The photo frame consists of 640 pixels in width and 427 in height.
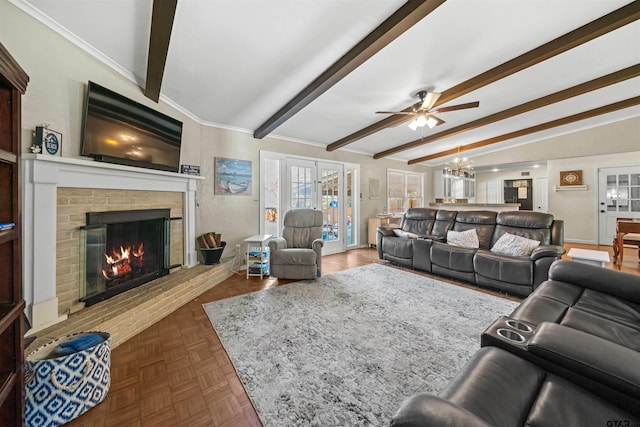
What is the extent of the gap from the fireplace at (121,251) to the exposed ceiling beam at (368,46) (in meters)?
2.22

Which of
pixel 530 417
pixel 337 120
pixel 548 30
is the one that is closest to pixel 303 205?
pixel 337 120

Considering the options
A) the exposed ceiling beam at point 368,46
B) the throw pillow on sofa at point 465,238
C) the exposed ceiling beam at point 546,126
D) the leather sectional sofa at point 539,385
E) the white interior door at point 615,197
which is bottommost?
the leather sectional sofa at point 539,385

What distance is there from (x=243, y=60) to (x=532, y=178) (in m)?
9.86

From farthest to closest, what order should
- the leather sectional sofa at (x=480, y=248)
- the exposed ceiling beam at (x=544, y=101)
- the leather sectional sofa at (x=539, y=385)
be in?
the exposed ceiling beam at (x=544, y=101) → the leather sectional sofa at (x=480, y=248) → the leather sectional sofa at (x=539, y=385)

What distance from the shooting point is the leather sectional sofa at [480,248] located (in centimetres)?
278

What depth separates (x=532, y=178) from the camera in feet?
26.7

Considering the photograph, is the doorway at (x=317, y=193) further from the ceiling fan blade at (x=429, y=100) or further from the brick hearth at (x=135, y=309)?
the ceiling fan blade at (x=429, y=100)

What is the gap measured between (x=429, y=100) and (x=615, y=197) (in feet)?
20.8

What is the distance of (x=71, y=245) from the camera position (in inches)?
77.4

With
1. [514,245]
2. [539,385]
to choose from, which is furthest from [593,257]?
[539,385]

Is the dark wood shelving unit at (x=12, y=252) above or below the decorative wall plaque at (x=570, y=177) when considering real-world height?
below

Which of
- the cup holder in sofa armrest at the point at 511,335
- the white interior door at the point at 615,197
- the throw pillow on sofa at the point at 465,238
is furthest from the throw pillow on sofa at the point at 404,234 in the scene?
the white interior door at the point at 615,197

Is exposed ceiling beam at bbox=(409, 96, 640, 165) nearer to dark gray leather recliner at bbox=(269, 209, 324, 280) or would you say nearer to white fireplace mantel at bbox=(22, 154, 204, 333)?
dark gray leather recliner at bbox=(269, 209, 324, 280)

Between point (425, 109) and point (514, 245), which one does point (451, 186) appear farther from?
point (425, 109)
